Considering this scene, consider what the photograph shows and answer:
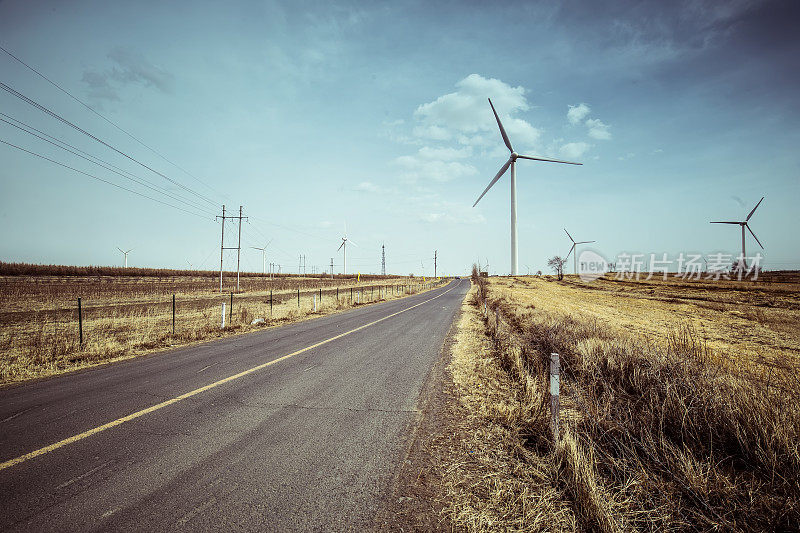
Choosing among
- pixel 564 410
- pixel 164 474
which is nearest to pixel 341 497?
pixel 164 474

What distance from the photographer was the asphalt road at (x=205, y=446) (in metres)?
3.04

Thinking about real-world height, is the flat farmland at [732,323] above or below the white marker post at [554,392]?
below

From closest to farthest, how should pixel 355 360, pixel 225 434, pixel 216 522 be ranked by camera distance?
pixel 216 522, pixel 225 434, pixel 355 360

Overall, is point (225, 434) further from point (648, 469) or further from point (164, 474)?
point (648, 469)

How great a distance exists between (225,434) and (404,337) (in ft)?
28.2

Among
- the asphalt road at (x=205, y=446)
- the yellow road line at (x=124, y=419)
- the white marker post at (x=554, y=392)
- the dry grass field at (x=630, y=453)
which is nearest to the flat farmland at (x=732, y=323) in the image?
the dry grass field at (x=630, y=453)

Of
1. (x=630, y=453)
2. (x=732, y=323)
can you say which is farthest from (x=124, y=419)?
(x=732, y=323)

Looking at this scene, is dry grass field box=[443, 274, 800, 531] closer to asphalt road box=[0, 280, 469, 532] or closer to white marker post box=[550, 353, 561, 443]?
white marker post box=[550, 353, 561, 443]

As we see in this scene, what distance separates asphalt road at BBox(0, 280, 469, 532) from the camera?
3037mm

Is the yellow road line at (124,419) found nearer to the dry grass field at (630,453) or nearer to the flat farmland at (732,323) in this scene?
the dry grass field at (630,453)

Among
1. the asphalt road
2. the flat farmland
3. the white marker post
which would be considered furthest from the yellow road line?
the flat farmland

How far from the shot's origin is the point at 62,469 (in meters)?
3.68

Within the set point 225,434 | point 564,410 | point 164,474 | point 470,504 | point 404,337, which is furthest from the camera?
point 404,337

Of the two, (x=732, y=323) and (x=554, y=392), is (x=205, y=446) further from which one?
(x=732, y=323)
